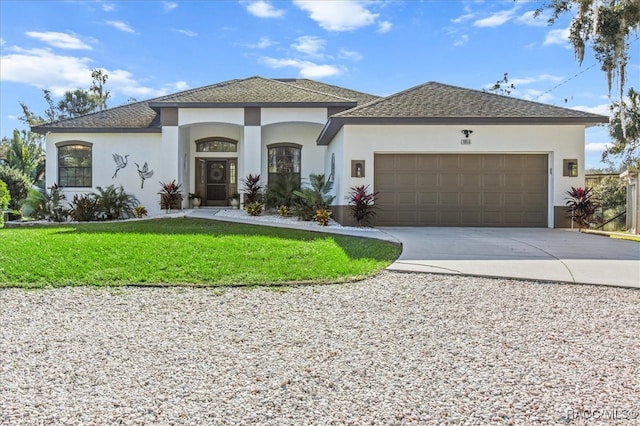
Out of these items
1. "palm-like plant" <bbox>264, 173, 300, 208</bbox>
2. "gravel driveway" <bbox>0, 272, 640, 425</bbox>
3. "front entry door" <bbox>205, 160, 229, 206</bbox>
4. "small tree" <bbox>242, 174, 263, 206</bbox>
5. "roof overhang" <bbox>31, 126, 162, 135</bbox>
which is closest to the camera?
"gravel driveway" <bbox>0, 272, 640, 425</bbox>

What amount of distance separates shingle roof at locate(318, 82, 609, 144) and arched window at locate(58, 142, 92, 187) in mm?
10805

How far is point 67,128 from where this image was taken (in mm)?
18344

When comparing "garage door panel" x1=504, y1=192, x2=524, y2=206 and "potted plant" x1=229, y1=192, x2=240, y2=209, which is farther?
"potted plant" x1=229, y1=192, x2=240, y2=209

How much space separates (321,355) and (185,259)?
4410 millimetres

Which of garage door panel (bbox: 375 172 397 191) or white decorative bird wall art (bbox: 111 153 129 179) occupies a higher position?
white decorative bird wall art (bbox: 111 153 129 179)

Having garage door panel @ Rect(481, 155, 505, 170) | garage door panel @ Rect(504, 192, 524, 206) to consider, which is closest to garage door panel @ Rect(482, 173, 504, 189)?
garage door panel @ Rect(481, 155, 505, 170)

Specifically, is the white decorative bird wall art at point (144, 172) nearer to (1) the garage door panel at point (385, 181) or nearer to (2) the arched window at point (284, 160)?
(2) the arched window at point (284, 160)

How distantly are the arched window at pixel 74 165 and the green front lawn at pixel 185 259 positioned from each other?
30.2ft

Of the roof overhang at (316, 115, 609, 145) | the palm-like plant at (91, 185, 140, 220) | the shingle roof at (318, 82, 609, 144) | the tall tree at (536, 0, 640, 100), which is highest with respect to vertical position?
the tall tree at (536, 0, 640, 100)

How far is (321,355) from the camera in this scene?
3828mm

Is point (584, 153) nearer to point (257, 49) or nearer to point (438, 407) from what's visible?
point (438, 407)

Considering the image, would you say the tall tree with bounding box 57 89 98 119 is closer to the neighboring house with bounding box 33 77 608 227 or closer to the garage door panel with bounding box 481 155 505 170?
the neighboring house with bounding box 33 77 608 227

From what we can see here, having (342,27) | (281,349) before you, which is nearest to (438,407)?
(281,349)

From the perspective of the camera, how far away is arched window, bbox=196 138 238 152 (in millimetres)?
20025
